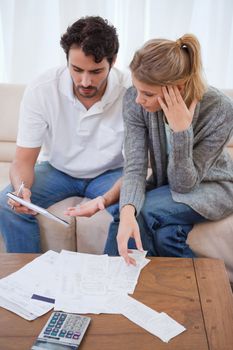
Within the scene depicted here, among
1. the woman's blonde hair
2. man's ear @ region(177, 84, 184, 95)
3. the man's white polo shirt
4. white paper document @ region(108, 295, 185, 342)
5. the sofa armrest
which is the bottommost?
the sofa armrest

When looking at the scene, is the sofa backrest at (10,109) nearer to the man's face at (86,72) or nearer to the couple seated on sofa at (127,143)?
the couple seated on sofa at (127,143)

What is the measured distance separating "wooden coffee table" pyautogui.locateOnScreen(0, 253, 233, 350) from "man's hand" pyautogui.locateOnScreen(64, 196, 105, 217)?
10.6 inches

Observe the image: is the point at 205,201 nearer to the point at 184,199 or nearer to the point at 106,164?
the point at 184,199

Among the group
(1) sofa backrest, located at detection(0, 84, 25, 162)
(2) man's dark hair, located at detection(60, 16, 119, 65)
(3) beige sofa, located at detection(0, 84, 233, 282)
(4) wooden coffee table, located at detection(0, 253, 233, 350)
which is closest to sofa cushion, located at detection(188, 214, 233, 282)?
(3) beige sofa, located at detection(0, 84, 233, 282)

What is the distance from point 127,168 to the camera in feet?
4.75

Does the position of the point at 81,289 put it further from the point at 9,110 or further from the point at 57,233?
the point at 9,110

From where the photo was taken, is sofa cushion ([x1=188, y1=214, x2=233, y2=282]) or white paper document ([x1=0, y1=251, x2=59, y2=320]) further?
sofa cushion ([x1=188, y1=214, x2=233, y2=282])

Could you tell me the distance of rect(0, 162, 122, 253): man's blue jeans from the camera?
1514mm

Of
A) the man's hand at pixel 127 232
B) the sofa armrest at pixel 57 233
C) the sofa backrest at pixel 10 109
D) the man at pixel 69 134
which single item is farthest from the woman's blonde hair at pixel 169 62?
the sofa backrest at pixel 10 109

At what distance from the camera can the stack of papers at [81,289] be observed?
0.94 meters

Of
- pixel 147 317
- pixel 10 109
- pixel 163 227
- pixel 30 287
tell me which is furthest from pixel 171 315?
pixel 10 109

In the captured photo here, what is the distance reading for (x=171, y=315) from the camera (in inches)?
37.5

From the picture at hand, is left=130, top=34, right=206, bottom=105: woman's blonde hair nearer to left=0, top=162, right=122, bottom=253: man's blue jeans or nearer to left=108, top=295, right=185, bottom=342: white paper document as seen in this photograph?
left=0, top=162, right=122, bottom=253: man's blue jeans

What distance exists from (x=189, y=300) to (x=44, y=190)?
0.83 m
